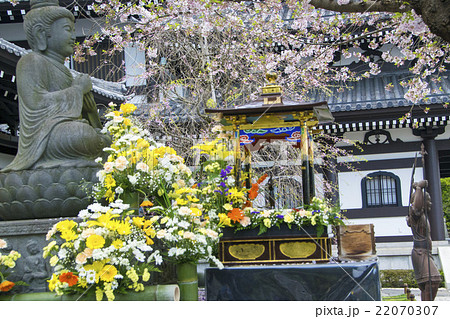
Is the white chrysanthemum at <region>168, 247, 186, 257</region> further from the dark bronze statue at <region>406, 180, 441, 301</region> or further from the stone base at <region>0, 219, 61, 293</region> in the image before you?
the dark bronze statue at <region>406, 180, 441, 301</region>

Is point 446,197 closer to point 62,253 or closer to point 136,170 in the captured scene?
point 136,170

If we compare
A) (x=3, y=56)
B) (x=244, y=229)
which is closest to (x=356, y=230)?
(x=244, y=229)

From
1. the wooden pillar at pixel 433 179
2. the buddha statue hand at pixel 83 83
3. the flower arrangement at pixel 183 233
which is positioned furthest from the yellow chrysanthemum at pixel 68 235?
the wooden pillar at pixel 433 179

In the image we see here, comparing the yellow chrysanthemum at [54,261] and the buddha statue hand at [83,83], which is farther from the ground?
the buddha statue hand at [83,83]

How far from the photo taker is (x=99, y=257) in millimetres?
4207

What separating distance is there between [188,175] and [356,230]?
2763 mm

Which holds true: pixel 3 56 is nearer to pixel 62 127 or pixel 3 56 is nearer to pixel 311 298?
pixel 62 127

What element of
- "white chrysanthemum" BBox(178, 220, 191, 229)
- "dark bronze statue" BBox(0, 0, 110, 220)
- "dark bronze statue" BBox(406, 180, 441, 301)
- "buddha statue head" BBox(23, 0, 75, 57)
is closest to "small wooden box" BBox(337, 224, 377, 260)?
"dark bronze statue" BBox(406, 180, 441, 301)

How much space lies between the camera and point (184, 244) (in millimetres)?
4922

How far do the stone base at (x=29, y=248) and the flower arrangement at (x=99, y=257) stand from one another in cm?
54

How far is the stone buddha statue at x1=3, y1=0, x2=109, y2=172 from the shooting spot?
552 centimetres

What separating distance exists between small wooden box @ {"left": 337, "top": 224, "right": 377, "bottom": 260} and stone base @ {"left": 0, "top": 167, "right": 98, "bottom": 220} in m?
3.54

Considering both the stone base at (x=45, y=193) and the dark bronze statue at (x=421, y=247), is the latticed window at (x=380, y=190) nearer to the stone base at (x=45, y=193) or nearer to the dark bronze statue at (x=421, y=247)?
the dark bronze statue at (x=421, y=247)

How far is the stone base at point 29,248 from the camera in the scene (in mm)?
4918
